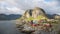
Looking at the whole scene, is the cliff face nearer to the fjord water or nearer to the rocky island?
the rocky island

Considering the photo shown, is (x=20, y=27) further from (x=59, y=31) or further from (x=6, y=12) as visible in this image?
(x=59, y=31)

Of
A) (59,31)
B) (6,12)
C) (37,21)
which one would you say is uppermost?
(6,12)

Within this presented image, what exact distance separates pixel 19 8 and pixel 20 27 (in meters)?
0.24

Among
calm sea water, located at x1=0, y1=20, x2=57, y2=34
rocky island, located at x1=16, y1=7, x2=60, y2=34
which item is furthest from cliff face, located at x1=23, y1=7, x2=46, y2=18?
calm sea water, located at x1=0, y1=20, x2=57, y2=34

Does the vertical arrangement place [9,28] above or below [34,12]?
below

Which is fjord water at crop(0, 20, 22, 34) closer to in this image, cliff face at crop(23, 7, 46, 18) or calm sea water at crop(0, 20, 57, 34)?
calm sea water at crop(0, 20, 57, 34)

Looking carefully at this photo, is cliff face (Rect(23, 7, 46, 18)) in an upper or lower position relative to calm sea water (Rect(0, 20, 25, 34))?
upper

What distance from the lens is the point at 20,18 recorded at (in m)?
1.79

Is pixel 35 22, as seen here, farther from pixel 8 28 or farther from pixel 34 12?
pixel 8 28

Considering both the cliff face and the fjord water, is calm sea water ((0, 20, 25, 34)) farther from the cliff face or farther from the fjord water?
the cliff face

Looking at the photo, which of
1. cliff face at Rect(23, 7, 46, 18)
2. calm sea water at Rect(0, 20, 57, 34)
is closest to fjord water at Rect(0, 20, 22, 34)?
calm sea water at Rect(0, 20, 57, 34)

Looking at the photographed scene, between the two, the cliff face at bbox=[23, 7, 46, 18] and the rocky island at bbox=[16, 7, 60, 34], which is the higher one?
the cliff face at bbox=[23, 7, 46, 18]

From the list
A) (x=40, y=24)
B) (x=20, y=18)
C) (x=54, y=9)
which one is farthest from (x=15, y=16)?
(x=54, y=9)

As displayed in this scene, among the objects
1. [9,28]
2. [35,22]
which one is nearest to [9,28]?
[9,28]
